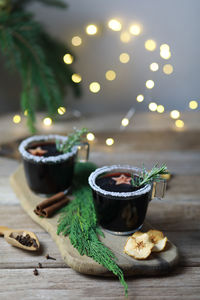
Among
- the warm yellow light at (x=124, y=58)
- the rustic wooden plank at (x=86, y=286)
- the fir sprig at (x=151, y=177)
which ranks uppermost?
the warm yellow light at (x=124, y=58)

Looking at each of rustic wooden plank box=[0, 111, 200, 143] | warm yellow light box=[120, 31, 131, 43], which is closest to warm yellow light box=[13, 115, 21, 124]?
rustic wooden plank box=[0, 111, 200, 143]

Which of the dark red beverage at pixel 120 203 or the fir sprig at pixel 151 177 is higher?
the fir sprig at pixel 151 177

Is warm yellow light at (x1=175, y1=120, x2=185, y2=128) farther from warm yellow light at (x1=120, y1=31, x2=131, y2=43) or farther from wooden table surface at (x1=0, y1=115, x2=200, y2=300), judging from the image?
warm yellow light at (x1=120, y1=31, x2=131, y2=43)

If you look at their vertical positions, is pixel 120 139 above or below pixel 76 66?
below

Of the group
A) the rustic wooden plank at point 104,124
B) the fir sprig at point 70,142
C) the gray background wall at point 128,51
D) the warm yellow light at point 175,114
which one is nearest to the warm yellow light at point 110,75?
the gray background wall at point 128,51

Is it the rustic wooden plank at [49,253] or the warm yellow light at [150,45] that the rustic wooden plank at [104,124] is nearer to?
the warm yellow light at [150,45]

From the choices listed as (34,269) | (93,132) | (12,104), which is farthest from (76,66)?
(34,269)

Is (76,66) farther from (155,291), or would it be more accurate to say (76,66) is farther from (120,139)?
(155,291)

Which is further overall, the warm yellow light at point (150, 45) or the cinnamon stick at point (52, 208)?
the warm yellow light at point (150, 45)
